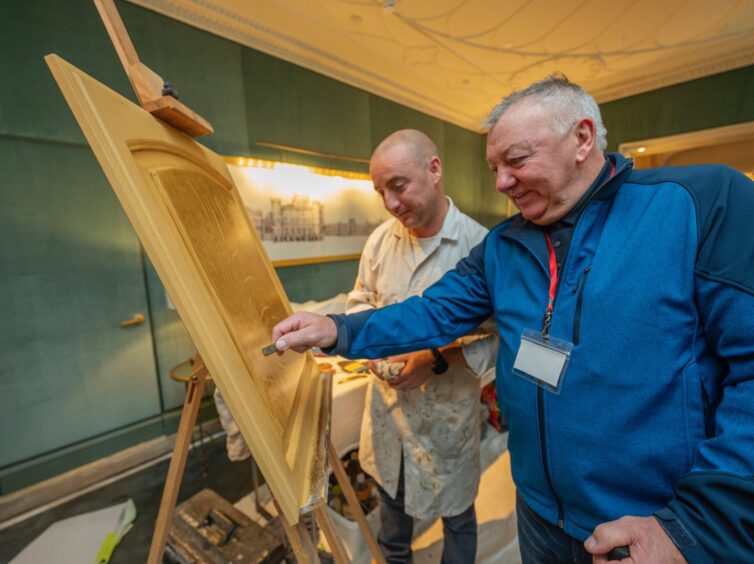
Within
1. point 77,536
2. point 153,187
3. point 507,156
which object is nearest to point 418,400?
point 507,156

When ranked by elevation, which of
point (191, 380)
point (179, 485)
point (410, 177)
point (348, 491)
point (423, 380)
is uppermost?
point (410, 177)

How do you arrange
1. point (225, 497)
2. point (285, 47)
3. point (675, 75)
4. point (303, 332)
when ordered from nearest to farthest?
point (303, 332)
point (225, 497)
point (285, 47)
point (675, 75)

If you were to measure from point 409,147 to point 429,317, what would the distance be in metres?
0.53

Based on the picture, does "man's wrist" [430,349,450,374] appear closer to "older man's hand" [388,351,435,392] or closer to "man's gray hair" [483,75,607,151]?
"older man's hand" [388,351,435,392]

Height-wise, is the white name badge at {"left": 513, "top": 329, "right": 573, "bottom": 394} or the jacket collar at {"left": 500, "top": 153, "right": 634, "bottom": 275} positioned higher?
the jacket collar at {"left": 500, "top": 153, "right": 634, "bottom": 275}

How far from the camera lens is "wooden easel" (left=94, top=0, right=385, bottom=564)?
23.0 inches

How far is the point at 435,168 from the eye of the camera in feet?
3.69

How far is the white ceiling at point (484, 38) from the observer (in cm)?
233

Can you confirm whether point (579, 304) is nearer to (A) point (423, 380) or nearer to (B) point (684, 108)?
(A) point (423, 380)

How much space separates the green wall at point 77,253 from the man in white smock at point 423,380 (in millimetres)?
1728

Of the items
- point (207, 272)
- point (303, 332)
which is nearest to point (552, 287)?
point (303, 332)

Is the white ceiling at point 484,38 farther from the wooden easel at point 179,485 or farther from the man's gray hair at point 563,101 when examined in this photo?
the wooden easel at point 179,485

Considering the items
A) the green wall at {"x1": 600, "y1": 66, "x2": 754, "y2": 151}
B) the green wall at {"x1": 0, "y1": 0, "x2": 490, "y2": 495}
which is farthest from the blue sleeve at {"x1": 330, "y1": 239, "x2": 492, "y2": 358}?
the green wall at {"x1": 600, "y1": 66, "x2": 754, "y2": 151}

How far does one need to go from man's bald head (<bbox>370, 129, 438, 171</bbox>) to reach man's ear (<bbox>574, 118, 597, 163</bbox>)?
18.0 inches
